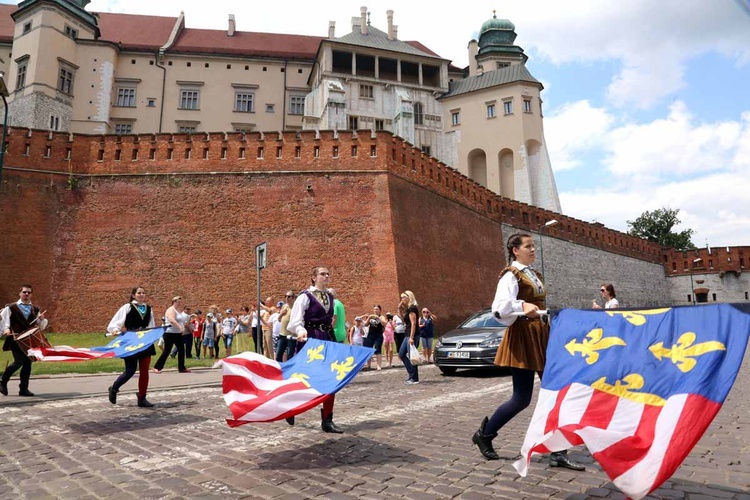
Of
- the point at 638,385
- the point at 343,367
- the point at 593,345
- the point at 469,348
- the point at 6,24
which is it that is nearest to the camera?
the point at 638,385

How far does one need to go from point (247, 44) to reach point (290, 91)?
716 centimetres

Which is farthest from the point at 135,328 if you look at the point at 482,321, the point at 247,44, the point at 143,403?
the point at 247,44

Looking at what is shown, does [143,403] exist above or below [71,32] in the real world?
below

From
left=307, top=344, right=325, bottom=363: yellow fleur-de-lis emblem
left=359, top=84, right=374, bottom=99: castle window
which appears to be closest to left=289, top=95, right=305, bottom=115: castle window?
left=359, top=84, right=374, bottom=99: castle window

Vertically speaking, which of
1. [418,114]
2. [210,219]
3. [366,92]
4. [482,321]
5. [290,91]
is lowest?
[482,321]

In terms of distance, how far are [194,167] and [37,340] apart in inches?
745

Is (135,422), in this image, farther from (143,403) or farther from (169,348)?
(169,348)

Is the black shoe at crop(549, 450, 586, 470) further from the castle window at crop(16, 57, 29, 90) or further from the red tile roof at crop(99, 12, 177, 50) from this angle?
the red tile roof at crop(99, 12, 177, 50)

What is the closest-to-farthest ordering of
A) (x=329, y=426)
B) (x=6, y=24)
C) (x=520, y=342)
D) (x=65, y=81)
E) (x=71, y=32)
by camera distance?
(x=520, y=342) → (x=329, y=426) → (x=65, y=81) → (x=71, y=32) → (x=6, y=24)

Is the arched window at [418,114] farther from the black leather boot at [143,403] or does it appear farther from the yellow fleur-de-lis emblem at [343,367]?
the yellow fleur-de-lis emblem at [343,367]

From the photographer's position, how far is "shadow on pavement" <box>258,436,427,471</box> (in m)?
4.56

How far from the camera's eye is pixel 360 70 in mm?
49250

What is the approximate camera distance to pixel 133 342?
7.37 metres

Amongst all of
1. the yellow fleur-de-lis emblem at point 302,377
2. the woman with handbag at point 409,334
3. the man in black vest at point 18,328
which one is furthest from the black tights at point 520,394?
the man in black vest at point 18,328
